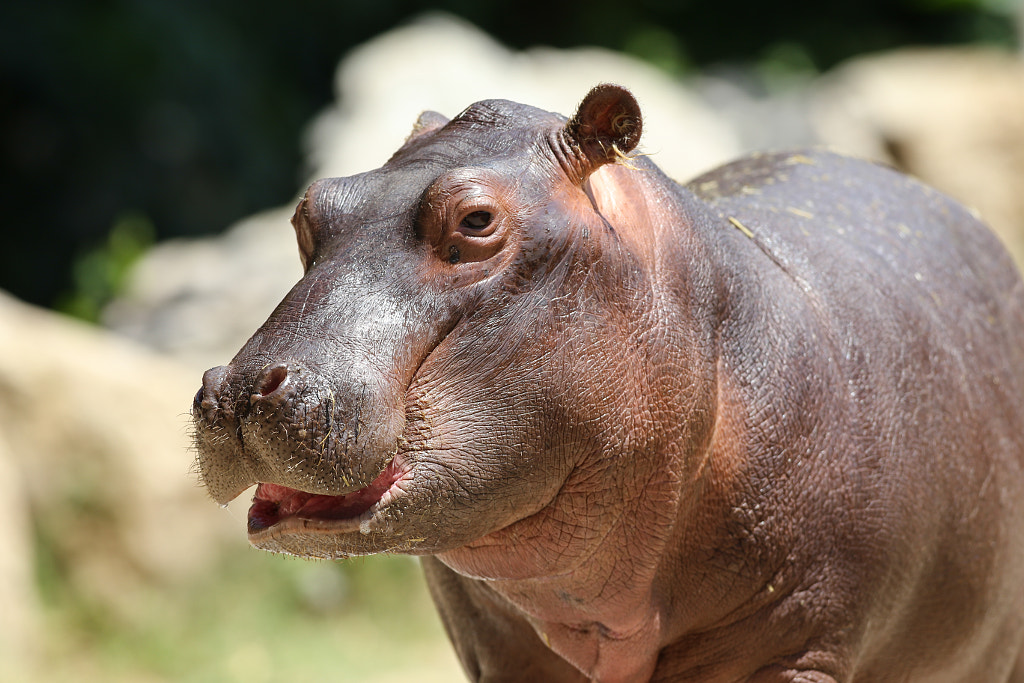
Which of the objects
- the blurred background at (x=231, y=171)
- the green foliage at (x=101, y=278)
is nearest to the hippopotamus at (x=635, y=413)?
the blurred background at (x=231, y=171)

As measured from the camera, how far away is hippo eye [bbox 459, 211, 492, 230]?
2822 millimetres

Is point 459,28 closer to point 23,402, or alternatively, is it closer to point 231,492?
point 23,402

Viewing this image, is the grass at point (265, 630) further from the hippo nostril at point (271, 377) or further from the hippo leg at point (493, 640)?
the hippo nostril at point (271, 377)

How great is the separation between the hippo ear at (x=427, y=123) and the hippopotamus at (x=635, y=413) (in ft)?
0.04

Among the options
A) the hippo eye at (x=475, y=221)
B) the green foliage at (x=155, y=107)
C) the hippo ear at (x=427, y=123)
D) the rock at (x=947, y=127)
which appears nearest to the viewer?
the hippo eye at (x=475, y=221)

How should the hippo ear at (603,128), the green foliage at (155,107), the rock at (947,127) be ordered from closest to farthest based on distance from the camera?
the hippo ear at (603,128)
the rock at (947,127)
the green foliage at (155,107)

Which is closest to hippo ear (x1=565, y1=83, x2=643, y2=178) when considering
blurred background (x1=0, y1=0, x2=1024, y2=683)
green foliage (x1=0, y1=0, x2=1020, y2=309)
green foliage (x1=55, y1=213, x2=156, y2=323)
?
blurred background (x1=0, y1=0, x2=1024, y2=683)

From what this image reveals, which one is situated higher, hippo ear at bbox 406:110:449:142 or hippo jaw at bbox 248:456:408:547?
hippo ear at bbox 406:110:449:142

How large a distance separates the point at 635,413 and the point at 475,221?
1.98 ft

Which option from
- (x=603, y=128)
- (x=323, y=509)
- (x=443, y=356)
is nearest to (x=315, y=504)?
(x=323, y=509)

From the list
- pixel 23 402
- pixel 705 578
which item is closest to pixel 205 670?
pixel 23 402

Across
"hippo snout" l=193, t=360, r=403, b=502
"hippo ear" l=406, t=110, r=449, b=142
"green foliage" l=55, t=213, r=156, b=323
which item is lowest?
"hippo snout" l=193, t=360, r=403, b=502

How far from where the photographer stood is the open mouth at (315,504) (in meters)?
2.71

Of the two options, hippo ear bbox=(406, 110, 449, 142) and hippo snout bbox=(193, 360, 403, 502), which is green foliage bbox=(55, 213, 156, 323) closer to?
hippo ear bbox=(406, 110, 449, 142)
